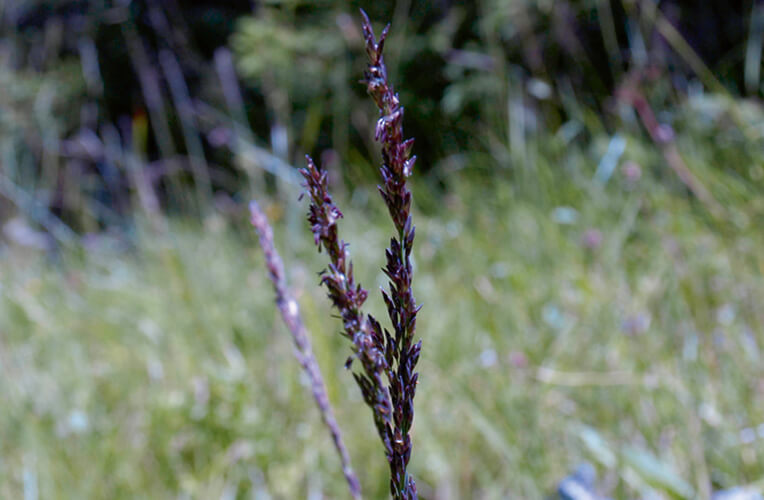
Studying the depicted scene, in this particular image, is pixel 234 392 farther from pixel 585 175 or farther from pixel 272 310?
pixel 585 175

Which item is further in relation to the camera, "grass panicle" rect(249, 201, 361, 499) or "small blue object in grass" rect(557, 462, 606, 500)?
"small blue object in grass" rect(557, 462, 606, 500)

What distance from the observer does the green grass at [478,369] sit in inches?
46.0

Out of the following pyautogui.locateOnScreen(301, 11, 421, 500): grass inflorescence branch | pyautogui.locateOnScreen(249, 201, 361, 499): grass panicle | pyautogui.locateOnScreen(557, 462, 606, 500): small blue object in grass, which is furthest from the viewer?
pyautogui.locateOnScreen(557, 462, 606, 500): small blue object in grass

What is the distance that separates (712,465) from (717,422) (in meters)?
0.08

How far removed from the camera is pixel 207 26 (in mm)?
5609

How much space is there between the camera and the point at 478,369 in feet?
4.84

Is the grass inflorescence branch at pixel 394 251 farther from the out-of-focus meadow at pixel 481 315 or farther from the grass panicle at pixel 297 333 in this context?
the out-of-focus meadow at pixel 481 315

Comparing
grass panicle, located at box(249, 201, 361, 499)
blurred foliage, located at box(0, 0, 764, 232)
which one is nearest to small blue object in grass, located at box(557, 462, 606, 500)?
grass panicle, located at box(249, 201, 361, 499)

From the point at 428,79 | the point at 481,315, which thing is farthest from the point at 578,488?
the point at 428,79

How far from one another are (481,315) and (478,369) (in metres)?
0.34

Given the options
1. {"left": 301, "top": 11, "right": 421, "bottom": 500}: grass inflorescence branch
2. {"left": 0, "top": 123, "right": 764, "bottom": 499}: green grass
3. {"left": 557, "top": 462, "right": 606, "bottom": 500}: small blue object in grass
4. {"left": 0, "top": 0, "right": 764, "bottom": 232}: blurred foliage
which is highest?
{"left": 0, "top": 0, "right": 764, "bottom": 232}: blurred foliage

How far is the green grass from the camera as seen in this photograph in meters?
1.17

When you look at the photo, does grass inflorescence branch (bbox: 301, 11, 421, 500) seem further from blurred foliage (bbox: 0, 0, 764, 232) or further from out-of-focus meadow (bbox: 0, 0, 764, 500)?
blurred foliage (bbox: 0, 0, 764, 232)

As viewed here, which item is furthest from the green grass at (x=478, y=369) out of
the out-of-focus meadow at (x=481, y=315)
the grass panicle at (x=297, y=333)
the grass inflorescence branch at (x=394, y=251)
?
the grass inflorescence branch at (x=394, y=251)
